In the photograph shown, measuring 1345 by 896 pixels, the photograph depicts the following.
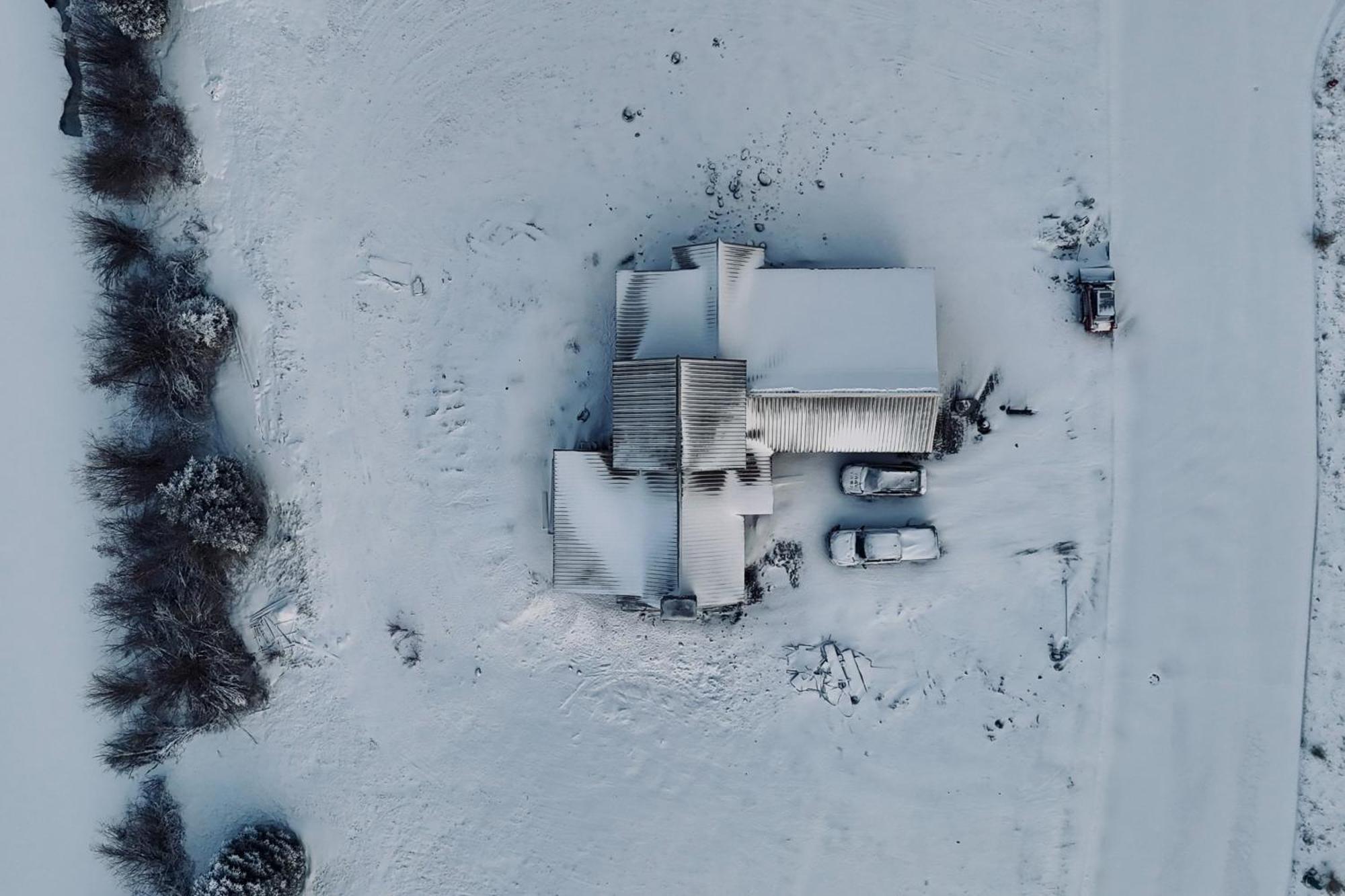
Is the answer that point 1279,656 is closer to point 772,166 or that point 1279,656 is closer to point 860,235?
point 860,235

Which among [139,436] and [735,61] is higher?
[735,61]

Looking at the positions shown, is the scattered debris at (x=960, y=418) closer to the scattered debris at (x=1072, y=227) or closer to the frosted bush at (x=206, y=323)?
the scattered debris at (x=1072, y=227)

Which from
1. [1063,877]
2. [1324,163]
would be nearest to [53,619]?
[1063,877]

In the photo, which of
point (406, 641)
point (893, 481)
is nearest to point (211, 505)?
point (406, 641)

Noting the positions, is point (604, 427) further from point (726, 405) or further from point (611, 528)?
point (726, 405)

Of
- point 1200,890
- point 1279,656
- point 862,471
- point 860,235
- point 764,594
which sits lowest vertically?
point 1200,890

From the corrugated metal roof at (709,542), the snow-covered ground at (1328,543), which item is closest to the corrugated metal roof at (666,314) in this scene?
the corrugated metal roof at (709,542)
